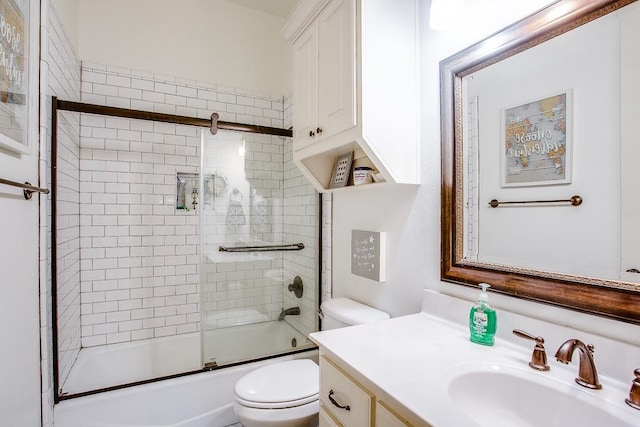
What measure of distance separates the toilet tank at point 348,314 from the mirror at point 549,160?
431mm

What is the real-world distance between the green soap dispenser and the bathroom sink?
13 centimetres

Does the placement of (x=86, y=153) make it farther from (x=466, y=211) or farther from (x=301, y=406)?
(x=466, y=211)

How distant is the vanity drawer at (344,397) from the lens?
830 mm

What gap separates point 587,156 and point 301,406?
140 cm

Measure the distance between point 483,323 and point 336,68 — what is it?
115 centimetres

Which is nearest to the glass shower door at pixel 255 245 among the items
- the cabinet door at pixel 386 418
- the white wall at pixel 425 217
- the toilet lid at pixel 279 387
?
the toilet lid at pixel 279 387

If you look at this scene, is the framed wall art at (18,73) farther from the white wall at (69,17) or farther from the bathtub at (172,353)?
the bathtub at (172,353)

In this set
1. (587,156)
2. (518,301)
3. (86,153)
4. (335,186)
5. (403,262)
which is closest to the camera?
(587,156)

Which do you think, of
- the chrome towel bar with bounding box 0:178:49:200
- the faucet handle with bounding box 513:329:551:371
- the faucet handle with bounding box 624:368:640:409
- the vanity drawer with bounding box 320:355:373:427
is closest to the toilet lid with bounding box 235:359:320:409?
the vanity drawer with bounding box 320:355:373:427

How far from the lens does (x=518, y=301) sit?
3.28ft

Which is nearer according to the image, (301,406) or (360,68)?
(360,68)

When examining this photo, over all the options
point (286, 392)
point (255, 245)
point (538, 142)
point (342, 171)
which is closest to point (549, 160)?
point (538, 142)

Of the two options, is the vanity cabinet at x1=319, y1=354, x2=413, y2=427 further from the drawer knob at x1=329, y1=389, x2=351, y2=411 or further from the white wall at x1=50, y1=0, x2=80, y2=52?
the white wall at x1=50, y1=0, x2=80, y2=52

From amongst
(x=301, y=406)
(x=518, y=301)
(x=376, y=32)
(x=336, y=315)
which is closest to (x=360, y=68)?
(x=376, y=32)
